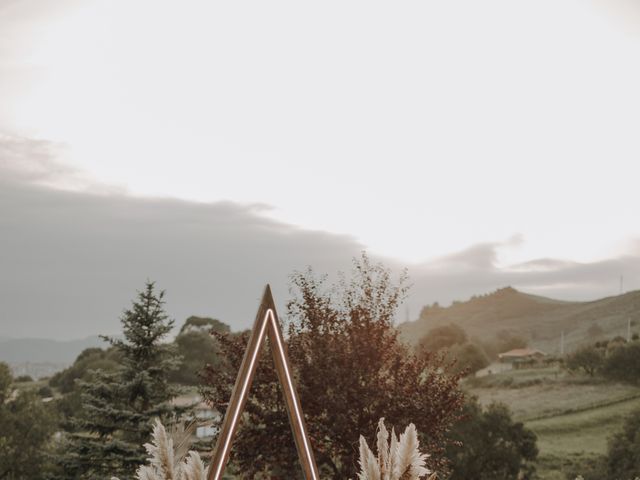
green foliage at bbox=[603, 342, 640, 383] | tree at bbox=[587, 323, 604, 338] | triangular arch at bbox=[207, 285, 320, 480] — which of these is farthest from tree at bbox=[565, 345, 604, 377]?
triangular arch at bbox=[207, 285, 320, 480]

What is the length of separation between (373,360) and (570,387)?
20578mm

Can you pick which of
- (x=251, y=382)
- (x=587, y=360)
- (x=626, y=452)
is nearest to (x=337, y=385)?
(x=251, y=382)

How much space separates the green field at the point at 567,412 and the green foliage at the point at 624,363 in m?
0.40

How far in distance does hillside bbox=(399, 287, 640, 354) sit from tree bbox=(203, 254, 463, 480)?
24.5 meters

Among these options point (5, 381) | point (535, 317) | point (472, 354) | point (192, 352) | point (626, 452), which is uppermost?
point (535, 317)

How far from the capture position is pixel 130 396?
15.8 metres

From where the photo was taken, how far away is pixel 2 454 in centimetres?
2270

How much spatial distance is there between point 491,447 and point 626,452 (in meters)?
4.42

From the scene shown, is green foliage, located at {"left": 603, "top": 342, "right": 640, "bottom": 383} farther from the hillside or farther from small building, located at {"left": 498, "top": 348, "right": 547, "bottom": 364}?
small building, located at {"left": 498, "top": 348, "right": 547, "bottom": 364}

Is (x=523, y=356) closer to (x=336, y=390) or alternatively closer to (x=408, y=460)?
(x=336, y=390)

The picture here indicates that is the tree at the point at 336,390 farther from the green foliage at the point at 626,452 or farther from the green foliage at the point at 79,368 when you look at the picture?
the green foliage at the point at 79,368

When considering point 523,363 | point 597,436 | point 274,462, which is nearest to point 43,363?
point 523,363

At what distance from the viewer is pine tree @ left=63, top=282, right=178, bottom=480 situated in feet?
49.6

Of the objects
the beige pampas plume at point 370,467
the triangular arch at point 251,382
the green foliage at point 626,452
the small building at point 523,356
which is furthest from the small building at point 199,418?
the small building at point 523,356
